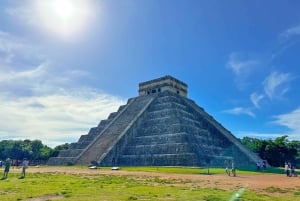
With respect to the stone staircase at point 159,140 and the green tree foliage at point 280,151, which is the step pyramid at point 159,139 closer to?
the stone staircase at point 159,140

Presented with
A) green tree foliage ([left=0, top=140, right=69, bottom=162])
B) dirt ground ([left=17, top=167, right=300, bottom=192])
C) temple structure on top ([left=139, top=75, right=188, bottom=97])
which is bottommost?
dirt ground ([left=17, top=167, right=300, bottom=192])

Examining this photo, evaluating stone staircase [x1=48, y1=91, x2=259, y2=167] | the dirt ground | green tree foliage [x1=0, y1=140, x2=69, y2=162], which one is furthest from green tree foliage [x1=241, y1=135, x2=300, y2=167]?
green tree foliage [x1=0, y1=140, x2=69, y2=162]

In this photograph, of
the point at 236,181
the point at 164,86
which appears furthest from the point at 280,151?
the point at 236,181

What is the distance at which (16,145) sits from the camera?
74375 mm

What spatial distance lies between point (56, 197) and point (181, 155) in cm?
2368

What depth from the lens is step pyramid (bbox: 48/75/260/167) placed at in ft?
114

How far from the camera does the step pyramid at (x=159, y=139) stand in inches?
1373

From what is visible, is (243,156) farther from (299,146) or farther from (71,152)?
(71,152)

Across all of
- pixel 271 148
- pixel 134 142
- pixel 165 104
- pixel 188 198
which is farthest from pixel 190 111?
pixel 188 198

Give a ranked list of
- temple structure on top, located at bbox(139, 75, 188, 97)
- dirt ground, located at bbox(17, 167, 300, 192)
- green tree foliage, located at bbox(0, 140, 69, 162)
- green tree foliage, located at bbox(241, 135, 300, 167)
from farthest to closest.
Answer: green tree foliage, located at bbox(0, 140, 69, 162)
temple structure on top, located at bbox(139, 75, 188, 97)
green tree foliage, located at bbox(241, 135, 300, 167)
dirt ground, located at bbox(17, 167, 300, 192)

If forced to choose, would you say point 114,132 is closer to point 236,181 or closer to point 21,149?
point 236,181

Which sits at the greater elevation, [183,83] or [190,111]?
[183,83]

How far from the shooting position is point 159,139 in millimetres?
37625

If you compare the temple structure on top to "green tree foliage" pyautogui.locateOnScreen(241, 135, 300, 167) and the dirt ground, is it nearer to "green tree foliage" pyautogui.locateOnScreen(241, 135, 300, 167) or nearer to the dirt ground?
"green tree foliage" pyautogui.locateOnScreen(241, 135, 300, 167)
